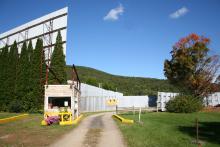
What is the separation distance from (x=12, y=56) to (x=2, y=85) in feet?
15.9

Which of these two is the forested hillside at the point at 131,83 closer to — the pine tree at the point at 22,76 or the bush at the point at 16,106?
the pine tree at the point at 22,76

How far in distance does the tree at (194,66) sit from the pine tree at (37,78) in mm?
21726

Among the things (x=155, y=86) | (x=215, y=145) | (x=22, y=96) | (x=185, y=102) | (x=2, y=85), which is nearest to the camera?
(x=215, y=145)

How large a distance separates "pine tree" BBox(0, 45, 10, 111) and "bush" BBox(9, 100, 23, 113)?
10.5 ft

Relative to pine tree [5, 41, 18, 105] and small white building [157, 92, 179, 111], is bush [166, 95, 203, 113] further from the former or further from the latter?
pine tree [5, 41, 18, 105]

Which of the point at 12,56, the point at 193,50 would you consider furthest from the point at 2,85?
the point at 193,50

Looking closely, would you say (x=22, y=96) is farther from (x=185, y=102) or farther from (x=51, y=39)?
(x=185, y=102)

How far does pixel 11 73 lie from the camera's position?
41.9 m

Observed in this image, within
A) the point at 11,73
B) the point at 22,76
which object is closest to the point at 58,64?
the point at 22,76

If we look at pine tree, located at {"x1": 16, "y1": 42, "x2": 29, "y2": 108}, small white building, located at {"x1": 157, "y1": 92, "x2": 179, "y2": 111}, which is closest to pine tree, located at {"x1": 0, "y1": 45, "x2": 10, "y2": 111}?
pine tree, located at {"x1": 16, "y1": 42, "x2": 29, "y2": 108}

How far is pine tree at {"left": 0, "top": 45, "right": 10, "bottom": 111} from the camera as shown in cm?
4116

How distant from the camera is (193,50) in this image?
43688 mm

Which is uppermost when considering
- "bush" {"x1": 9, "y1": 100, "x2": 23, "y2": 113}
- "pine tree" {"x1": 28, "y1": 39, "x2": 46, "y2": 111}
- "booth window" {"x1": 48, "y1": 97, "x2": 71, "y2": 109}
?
"pine tree" {"x1": 28, "y1": 39, "x2": 46, "y2": 111}

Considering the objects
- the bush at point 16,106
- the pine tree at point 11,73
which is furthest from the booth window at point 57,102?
the pine tree at point 11,73
